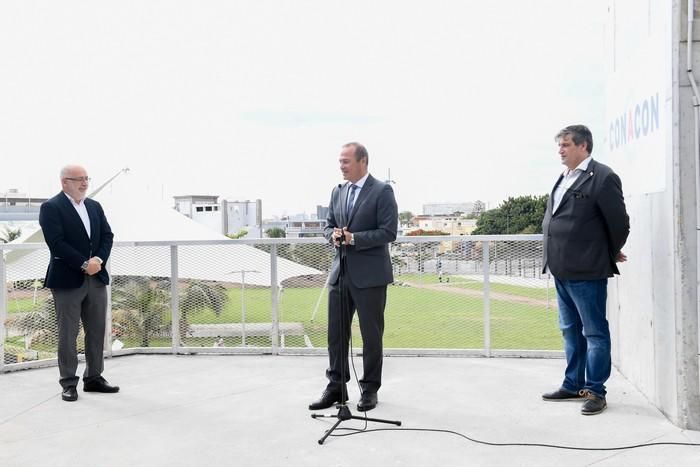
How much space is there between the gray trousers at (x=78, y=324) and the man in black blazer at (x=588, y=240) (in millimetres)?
3267

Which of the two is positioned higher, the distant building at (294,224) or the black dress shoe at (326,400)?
the distant building at (294,224)

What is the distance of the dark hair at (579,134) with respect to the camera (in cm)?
391

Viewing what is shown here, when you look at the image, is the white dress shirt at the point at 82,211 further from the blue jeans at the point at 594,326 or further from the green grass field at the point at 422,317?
the blue jeans at the point at 594,326

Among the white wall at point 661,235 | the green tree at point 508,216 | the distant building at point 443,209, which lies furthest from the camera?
the distant building at point 443,209

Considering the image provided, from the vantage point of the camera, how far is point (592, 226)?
381 cm

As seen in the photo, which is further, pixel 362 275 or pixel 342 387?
pixel 362 275

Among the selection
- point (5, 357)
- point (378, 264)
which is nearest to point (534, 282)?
point (378, 264)

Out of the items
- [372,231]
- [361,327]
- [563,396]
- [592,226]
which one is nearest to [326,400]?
[361,327]

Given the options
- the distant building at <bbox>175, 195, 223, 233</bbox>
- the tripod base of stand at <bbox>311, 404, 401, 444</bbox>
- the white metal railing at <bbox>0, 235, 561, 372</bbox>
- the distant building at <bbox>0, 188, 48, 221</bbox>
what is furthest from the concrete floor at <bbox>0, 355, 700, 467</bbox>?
the distant building at <bbox>0, 188, 48, 221</bbox>

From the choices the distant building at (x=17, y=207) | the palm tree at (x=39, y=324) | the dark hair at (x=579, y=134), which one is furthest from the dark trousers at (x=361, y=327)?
the distant building at (x=17, y=207)

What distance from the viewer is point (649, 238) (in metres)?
3.90

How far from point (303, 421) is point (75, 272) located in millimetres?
2028

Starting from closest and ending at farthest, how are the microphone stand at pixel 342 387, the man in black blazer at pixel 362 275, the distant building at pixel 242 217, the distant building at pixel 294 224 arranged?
the microphone stand at pixel 342 387
the man in black blazer at pixel 362 275
the distant building at pixel 294 224
the distant building at pixel 242 217

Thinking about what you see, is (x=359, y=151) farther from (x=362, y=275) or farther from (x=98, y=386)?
(x=98, y=386)
